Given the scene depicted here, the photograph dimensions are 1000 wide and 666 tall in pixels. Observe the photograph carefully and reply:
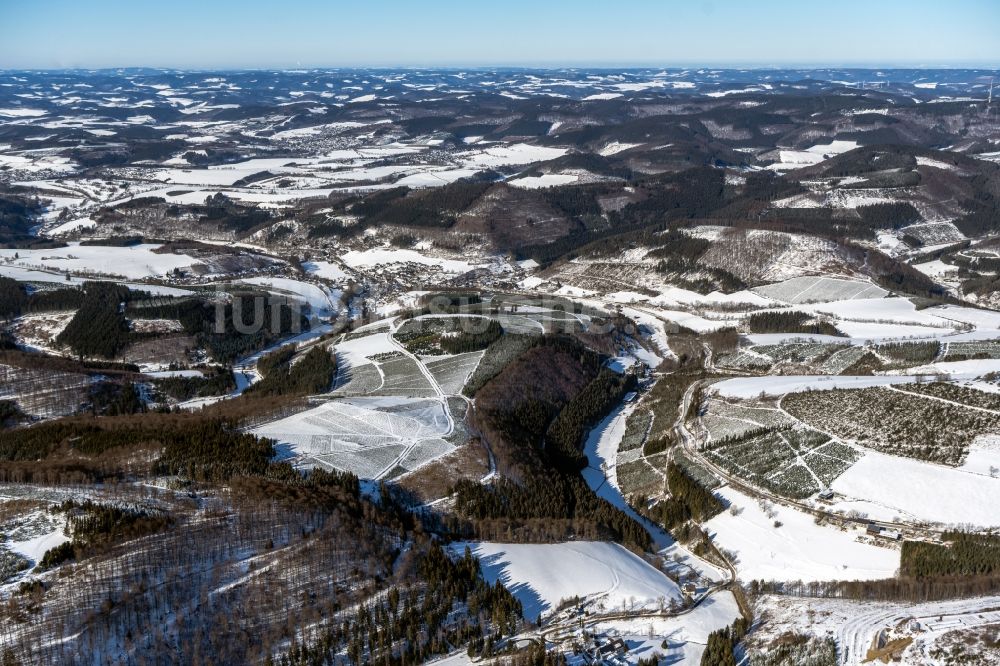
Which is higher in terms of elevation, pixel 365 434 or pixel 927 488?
pixel 927 488

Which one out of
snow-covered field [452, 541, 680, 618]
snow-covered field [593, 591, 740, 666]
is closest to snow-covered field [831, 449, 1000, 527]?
snow-covered field [593, 591, 740, 666]

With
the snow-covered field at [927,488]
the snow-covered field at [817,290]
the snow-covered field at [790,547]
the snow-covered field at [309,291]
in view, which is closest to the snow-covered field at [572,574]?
the snow-covered field at [790,547]

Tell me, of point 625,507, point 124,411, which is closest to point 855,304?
point 625,507

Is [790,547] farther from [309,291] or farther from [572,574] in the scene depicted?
[309,291]

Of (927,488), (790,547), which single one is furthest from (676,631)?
(927,488)

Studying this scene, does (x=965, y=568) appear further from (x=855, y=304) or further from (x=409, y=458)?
(x=855, y=304)

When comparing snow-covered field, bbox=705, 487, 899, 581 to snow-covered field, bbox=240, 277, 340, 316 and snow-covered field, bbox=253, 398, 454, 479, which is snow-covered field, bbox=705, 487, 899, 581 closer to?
snow-covered field, bbox=253, 398, 454, 479
